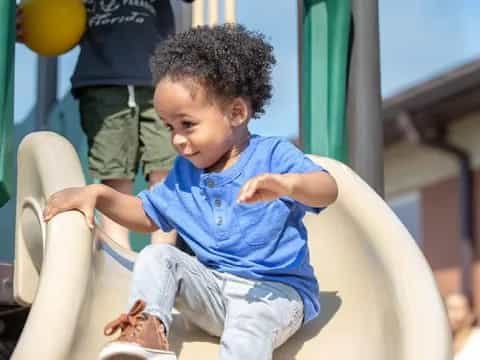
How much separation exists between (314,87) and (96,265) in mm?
1141

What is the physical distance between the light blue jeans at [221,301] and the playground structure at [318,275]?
111 mm

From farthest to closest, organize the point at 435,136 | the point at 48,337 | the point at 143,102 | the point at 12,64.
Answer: the point at 435,136
the point at 143,102
the point at 12,64
the point at 48,337

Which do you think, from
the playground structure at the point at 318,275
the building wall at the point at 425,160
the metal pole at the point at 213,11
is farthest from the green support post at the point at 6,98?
the building wall at the point at 425,160

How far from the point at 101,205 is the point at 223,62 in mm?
418

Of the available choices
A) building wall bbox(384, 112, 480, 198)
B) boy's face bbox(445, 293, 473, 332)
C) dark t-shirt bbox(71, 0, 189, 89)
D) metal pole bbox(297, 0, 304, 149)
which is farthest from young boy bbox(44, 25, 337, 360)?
building wall bbox(384, 112, 480, 198)

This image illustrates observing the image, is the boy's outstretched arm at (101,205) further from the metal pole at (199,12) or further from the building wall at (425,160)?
the building wall at (425,160)

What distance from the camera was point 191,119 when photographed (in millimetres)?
2531

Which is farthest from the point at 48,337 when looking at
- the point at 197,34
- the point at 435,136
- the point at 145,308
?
the point at 435,136

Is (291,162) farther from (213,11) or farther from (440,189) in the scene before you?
(440,189)

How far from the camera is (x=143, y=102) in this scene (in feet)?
12.5

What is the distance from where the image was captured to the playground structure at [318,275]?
2395 mm

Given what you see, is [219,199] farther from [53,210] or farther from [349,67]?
[349,67]

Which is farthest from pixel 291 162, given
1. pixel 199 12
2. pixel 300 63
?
pixel 199 12

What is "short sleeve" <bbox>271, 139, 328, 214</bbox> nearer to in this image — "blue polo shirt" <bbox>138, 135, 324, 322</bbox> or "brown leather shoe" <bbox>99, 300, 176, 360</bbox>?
"blue polo shirt" <bbox>138, 135, 324, 322</bbox>
